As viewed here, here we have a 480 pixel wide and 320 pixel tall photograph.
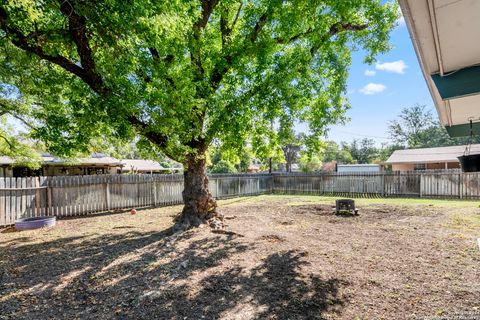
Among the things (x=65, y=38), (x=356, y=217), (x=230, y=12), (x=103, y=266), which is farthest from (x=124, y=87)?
(x=356, y=217)

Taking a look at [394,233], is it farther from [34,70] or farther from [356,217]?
[34,70]

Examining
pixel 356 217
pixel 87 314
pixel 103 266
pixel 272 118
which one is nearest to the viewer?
pixel 87 314

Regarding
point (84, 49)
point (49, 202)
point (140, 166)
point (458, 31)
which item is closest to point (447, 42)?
point (458, 31)

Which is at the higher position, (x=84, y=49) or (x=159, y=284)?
(x=84, y=49)

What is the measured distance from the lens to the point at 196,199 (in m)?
7.42

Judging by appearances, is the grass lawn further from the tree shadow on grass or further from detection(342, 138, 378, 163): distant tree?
detection(342, 138, 378, 163): distant tree

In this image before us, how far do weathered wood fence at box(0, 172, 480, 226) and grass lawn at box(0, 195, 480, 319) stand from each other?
1.93 metres

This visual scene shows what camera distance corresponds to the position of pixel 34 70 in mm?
5922

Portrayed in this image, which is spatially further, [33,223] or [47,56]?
[33,223]

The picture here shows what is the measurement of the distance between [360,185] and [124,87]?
14.5 meters

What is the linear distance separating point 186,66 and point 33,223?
661 centimetres

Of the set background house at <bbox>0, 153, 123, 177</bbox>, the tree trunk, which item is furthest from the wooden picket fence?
background house at <bbox>0, 153, 123, 177</bbox>

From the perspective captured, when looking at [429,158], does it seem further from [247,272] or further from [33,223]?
[33,223]

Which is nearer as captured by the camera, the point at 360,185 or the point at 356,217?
the point at 356,217
